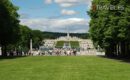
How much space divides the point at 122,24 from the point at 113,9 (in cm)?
492

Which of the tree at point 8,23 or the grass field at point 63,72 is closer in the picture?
the grass field at point 63,72

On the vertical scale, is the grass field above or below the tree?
below

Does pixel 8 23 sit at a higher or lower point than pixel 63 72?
higher

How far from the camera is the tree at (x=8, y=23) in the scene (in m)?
84.3

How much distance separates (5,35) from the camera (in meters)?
90.7

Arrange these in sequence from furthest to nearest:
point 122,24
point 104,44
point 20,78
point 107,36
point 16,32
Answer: point 16,32, point 104,44, point 107,36, point 122,24, point 20,78

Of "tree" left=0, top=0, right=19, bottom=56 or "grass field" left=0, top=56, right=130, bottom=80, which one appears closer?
"grass field" left=0, top=56, right=130, bottom=80

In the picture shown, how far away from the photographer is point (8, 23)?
8681cm

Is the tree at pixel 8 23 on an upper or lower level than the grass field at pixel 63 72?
upper

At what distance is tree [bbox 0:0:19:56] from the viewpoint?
84312 millimetres

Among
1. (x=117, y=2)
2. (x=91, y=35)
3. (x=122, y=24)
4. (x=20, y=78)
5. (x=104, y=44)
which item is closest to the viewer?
(x=20, y=78)

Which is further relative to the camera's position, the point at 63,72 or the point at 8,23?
the point at 8,23

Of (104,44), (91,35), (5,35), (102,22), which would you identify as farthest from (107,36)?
(5,35)

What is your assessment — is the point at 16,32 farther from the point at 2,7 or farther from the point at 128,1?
the point at 128,1
